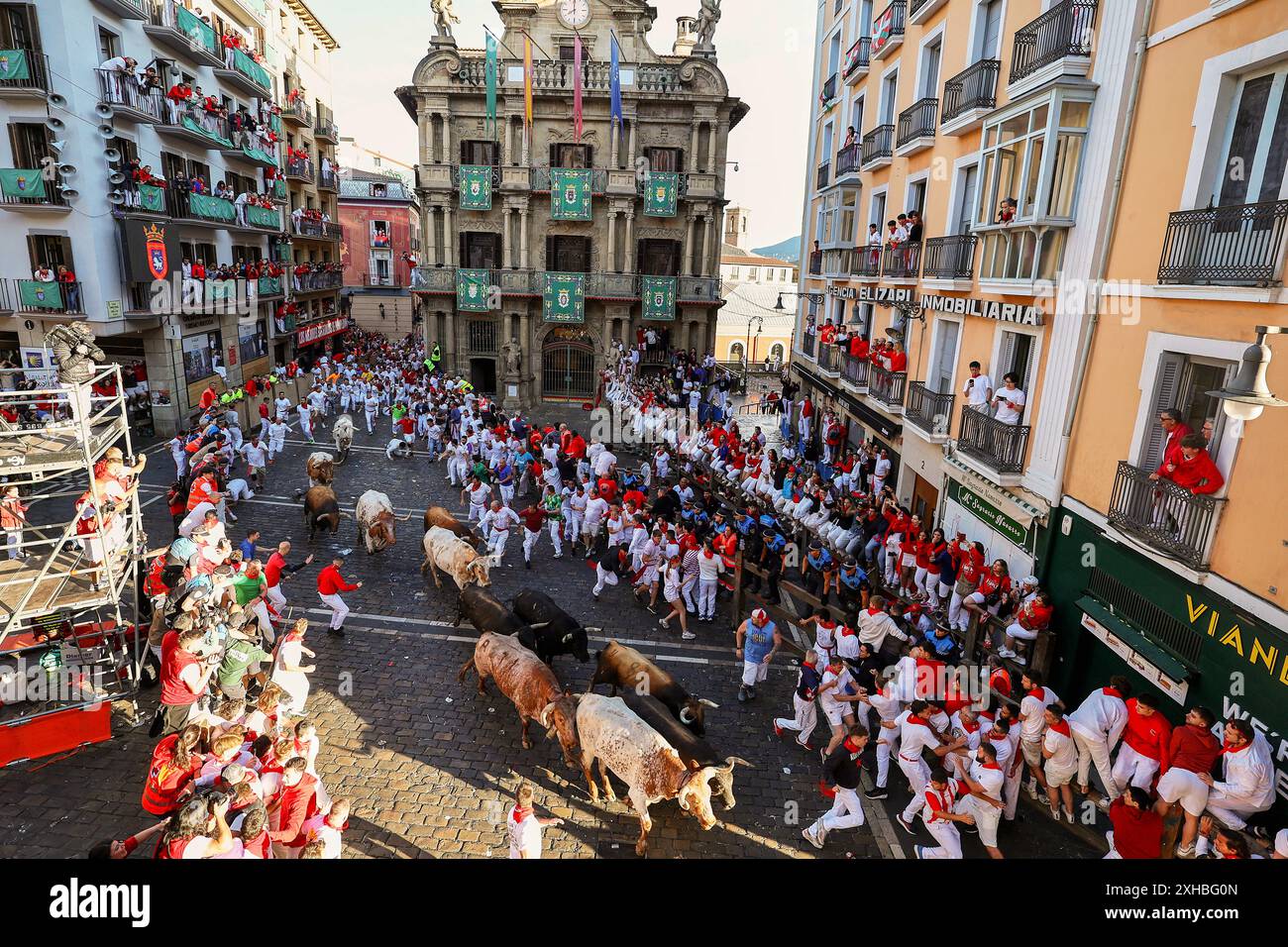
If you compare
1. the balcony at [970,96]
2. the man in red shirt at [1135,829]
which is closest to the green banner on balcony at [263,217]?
the balcony at [970,96]

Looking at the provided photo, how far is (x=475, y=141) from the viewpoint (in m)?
36.3

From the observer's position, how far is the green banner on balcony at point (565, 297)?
36.1 metres

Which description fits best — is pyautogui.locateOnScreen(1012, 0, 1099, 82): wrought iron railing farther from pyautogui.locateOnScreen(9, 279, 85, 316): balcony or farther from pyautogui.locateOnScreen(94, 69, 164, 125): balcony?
pyautogui.locateOnScreen(9, 279, 85, 316): balcony

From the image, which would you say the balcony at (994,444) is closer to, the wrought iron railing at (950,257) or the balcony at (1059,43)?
the wrought iron railing at (950,257)

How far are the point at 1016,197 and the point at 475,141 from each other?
99.4 feet

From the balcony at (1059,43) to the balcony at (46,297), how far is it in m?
27.3

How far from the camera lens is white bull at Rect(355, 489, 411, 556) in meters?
16.2

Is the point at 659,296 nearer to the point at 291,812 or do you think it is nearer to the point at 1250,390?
the point at 1250,390

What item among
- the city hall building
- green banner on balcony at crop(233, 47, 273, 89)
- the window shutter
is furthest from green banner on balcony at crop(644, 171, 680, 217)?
the window shutter

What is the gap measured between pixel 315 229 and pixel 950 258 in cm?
3957
